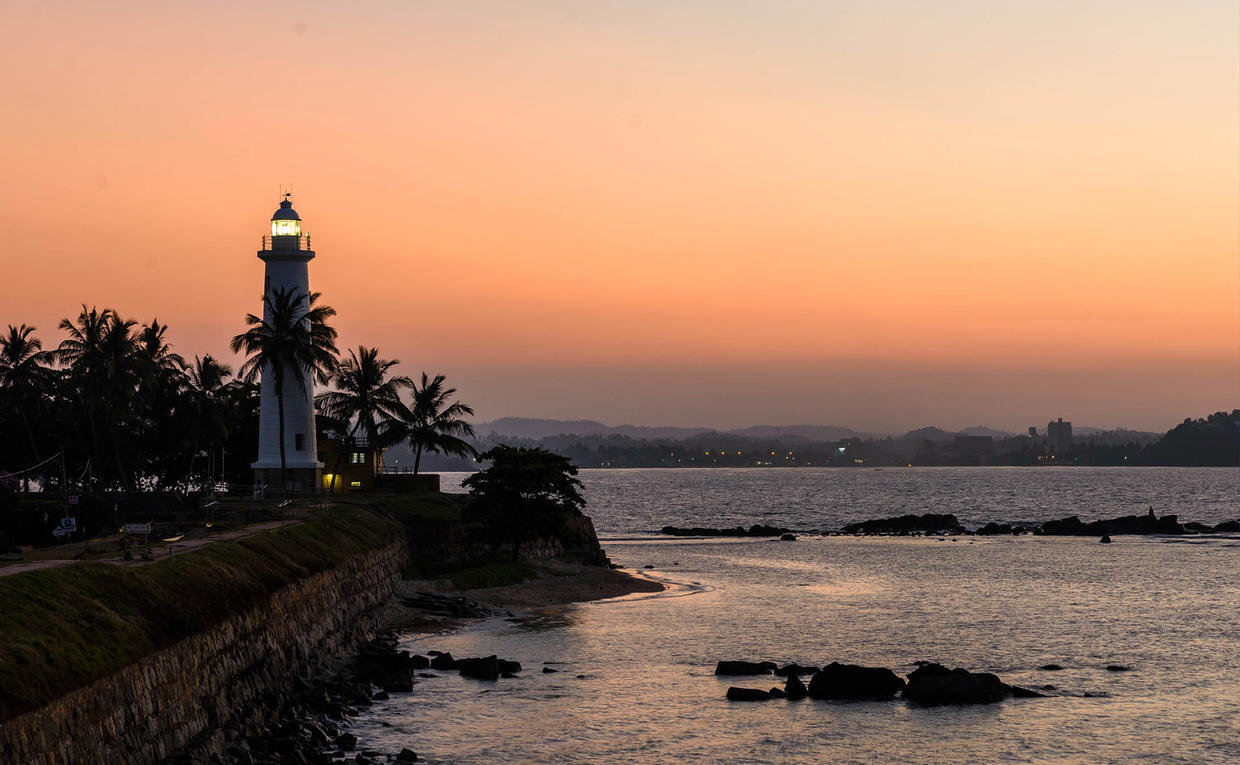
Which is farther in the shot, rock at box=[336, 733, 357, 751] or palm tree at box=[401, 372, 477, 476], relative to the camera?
palm tree at box=[401, 372, 477, 476]

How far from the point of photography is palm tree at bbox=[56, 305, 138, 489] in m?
76.4

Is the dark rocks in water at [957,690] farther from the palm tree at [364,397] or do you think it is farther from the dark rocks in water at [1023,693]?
the palm tree at [364,397]

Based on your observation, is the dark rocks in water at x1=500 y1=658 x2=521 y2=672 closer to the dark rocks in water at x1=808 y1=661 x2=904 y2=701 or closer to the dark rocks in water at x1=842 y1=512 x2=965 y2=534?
the dark rocks in water at x1=808 y1=661 x2=904 y2=701

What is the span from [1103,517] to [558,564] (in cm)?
12340

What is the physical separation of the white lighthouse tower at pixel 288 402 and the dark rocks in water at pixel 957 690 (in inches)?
1790

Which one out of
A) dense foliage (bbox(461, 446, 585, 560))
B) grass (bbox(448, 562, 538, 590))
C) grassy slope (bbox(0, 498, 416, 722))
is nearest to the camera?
grassy slope (bbox(0, 498, 416, 722))

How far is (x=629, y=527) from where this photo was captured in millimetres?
155500

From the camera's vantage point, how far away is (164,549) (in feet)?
122

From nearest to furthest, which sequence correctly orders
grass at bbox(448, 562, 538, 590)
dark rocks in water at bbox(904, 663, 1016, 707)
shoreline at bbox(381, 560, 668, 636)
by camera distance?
dark rocks in water at bbox(904, 663, 1016, 707) → shoreline at bbox(381, 560, 668, 636) → grass at bbox(448, 562, 538, 590)

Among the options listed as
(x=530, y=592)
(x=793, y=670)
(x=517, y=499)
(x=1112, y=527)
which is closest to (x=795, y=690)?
(x=793, y=670)

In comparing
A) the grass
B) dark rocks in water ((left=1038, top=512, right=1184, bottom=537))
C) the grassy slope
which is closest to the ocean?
the grassy slope

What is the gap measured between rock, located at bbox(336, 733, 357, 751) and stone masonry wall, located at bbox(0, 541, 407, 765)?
2431 mm

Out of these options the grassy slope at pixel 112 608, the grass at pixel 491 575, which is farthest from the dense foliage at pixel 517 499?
the grassy slope at pixel 112 608

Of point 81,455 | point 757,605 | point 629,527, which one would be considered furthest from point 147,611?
point 629,527
